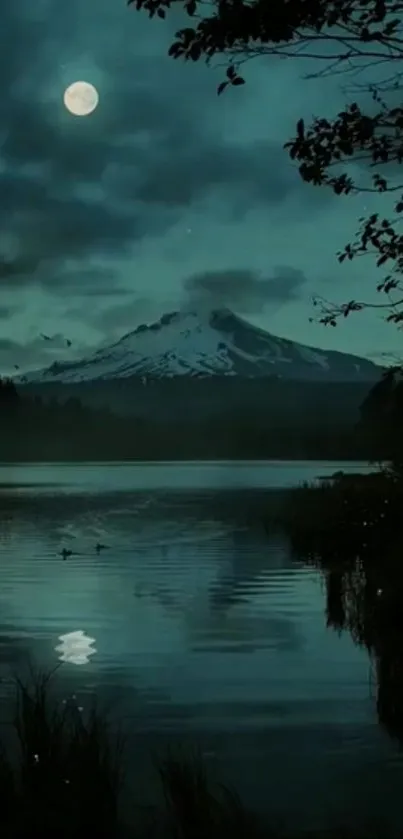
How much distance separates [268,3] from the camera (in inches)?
472

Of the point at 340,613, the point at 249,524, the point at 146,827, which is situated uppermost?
the point at 249,524

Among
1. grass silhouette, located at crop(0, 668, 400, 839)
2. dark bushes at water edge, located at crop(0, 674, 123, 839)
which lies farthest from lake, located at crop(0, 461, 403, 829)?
dark bushes at water edge, located at crop(0, 674, 123, 839)

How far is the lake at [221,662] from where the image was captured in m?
13.0

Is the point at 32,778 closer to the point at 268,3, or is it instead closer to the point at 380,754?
the point at 380,754

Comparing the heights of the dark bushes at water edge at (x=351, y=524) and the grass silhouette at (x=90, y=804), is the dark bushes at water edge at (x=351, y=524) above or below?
above

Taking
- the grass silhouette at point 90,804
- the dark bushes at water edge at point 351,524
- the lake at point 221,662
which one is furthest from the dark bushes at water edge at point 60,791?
the dark bushes at water edge at point 351,524

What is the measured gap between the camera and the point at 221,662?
20.1m

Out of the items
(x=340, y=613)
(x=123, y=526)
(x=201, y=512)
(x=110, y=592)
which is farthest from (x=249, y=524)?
(x=340, y=613)

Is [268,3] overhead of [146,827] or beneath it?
overhead

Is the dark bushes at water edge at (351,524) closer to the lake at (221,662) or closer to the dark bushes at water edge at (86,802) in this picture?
the lake at (221,662)

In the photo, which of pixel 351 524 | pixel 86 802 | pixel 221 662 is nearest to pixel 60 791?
pixel 86 802

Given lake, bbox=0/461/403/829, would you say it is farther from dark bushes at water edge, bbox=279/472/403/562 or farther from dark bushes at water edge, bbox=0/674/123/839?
→ dark bushes at water edge, bbox=0/674/123/839

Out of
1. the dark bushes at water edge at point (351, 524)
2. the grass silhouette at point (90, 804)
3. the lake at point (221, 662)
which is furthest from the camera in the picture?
the dark bushes at water edge at point (351, 524)

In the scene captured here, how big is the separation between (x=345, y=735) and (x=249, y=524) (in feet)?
128
